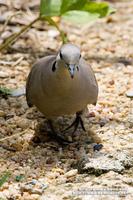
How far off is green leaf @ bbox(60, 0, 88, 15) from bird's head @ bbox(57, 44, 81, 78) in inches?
49.3

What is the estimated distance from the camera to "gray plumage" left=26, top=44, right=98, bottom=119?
140 inches

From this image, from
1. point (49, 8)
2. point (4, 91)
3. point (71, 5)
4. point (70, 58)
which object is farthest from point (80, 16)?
point (70, 58)

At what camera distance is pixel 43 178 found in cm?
346

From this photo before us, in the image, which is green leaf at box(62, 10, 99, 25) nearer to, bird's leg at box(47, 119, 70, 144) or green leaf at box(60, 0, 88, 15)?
green leaf at box(60, 0, 88, 15)

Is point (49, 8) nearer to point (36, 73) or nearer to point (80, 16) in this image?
point (80, 16)

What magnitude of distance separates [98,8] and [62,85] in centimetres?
137

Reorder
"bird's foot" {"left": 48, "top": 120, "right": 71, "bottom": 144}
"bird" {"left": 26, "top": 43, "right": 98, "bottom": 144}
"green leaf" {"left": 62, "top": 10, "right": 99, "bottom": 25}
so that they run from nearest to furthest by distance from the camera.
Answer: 1. "bird" {"left": 26, "top": 43, "right": 98, "bottom": 144}
2. "bird's foot" {"left": 48, "top": 120, "right": 71, "bottom": 144}
3. "green leaf" {"left": 62, "top": 10, "right": 99, "bottom": 25}

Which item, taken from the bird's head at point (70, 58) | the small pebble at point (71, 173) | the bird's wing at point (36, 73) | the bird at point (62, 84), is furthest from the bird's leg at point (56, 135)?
the bird's head at point (70, 58)

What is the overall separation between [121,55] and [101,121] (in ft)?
4.50

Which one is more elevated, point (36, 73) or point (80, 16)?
point (80, 16)

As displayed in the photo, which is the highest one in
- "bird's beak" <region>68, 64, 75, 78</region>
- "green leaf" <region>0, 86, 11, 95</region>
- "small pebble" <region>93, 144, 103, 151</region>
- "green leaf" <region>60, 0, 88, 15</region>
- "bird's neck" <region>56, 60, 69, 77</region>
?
"green leaf" <region>60, 0, 88, 15</region>

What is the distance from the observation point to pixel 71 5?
476cm

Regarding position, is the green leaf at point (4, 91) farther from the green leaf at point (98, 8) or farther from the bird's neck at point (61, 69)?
the bird's neck at point (61, 69)

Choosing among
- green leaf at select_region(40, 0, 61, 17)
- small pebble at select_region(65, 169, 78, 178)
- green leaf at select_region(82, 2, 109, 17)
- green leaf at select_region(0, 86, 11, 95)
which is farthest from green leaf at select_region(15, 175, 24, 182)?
green leaf at select_region(82, 2, 109, 17)
